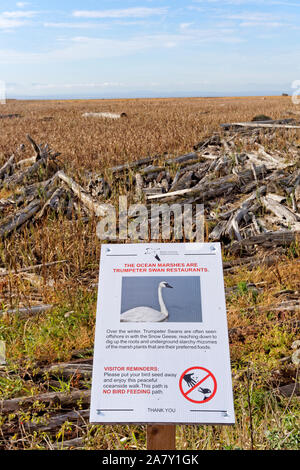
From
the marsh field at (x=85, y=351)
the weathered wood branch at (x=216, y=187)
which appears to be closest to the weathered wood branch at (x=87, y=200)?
the marsh field at (x=85, y=351)

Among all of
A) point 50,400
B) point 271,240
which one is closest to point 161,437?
point 50,400

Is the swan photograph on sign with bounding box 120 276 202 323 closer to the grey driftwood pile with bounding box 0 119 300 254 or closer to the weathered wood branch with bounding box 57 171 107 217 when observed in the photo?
the grey driftwood pile with bounding box 0 119 300 254

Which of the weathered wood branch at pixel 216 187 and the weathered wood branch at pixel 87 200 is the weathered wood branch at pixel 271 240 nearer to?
the weathered wood branch at pixel 216 187

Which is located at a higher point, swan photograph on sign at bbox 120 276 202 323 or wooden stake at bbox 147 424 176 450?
swan photograph on sign at bbox 120 276 202 323

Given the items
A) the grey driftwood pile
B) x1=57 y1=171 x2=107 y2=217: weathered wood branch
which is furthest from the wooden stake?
x1=57 y1=171 x2=107 y2=217: weathered wood branch

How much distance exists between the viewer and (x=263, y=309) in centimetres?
489

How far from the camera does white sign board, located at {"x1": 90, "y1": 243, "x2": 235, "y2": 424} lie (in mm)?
2422

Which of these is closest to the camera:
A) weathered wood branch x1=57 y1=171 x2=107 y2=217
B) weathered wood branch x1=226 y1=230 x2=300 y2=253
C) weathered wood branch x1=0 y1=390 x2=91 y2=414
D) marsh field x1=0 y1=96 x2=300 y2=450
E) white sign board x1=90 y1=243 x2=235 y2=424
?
white sign board x1=90 y1=243 x2=235 y2=424

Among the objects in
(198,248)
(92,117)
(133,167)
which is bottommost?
(198,248)

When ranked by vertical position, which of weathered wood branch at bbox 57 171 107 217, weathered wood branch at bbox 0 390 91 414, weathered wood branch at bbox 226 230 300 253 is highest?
weathered wood branch at bbox 57 171 107 217

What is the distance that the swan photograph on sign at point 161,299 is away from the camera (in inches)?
103
